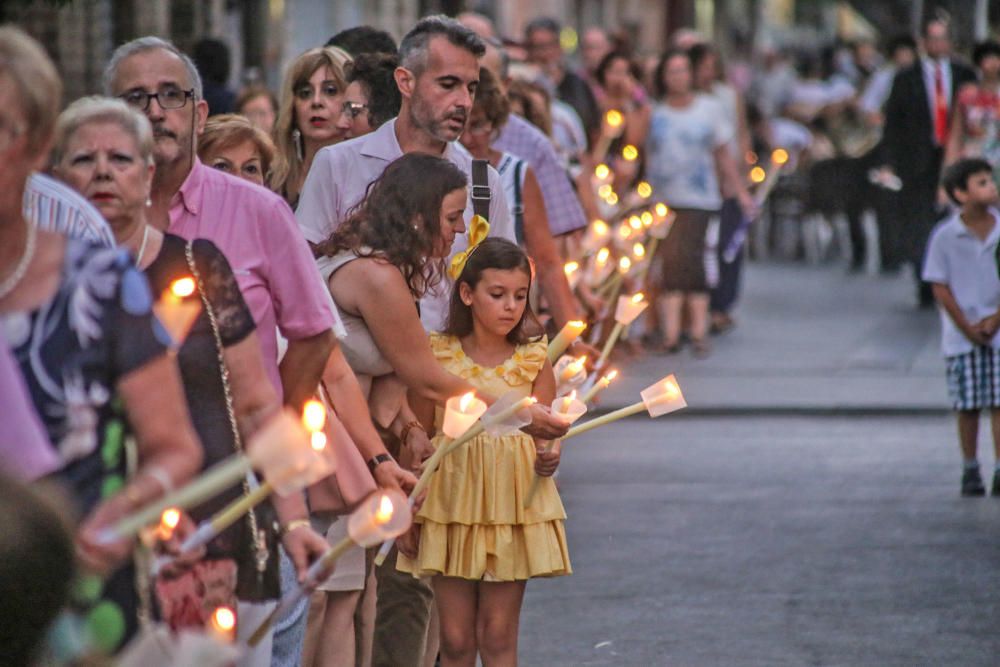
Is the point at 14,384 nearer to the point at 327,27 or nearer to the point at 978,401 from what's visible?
the point at 978,401

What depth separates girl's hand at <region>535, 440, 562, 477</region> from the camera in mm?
6012

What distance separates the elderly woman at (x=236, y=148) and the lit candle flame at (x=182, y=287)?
6.92 feet

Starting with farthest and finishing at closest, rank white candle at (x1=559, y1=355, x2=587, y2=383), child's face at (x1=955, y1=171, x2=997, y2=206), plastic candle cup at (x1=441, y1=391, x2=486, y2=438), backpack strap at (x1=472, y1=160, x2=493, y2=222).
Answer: child's face at (x1=955, y1=171, x2=997, y2=206) → backpack strap at (x1=472, y1=160, x2=493, y2=222) → white candle at (x1=559, y1=355, x2=587, y2=383) → plastic candle cup at (x1=441, y1=391, x2=486, y2=438)

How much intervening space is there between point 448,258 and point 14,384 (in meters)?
3.35

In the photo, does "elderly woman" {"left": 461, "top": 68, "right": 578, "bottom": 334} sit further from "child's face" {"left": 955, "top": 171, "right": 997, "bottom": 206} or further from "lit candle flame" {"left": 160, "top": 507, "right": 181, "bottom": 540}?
"lit candle flame" {"left": 160, "top": 507, "right": 181, "bottom": 540}

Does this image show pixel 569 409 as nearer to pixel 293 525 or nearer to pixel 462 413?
pixel 462 413

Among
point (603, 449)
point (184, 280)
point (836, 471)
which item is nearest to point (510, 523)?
point (184, 280)

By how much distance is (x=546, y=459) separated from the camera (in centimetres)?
602

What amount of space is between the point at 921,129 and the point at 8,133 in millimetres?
16630

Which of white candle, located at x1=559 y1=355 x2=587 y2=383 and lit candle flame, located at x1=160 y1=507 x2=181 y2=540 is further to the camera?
white candle, located at x1=559 y1=355 x2=587 y2=383

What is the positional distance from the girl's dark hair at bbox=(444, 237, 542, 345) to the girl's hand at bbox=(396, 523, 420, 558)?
1.79 ft

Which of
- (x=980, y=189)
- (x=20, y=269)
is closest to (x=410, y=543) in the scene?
(x=20, y=269)

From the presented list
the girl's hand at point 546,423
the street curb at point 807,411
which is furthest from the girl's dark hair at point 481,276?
the street curb at point 807,411

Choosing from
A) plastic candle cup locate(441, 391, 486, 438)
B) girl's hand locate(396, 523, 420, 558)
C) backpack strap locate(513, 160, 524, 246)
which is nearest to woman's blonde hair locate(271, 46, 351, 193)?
backpack strap locate(513, 160, 524, 246)
